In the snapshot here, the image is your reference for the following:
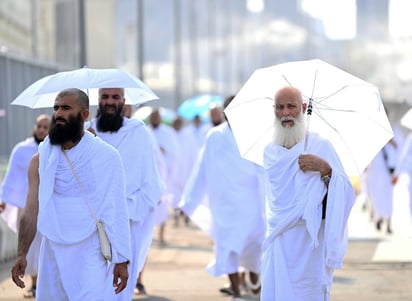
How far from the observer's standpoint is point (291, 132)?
25.2 feet

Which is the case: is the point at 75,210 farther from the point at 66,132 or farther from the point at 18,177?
the point at 18,177

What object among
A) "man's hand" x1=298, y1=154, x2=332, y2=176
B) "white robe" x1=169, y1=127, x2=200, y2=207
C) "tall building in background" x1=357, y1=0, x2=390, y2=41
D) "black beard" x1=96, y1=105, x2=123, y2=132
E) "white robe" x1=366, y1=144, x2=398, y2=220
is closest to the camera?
"man's hand" x1=298, y1=154, x2=332, y2=176

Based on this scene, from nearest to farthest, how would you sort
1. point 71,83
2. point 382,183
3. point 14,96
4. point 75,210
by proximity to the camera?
1. point 75,210
2. point 71,83
3. point 14,96
4. point 382,183

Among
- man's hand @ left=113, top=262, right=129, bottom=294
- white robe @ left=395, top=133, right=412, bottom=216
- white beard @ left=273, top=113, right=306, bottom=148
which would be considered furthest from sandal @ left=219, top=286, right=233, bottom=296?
white robe @ left=395, top=133, right=412, bottom=216

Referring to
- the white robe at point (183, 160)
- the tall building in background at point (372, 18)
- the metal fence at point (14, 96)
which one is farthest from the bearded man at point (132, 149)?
the tall building in background at point (372, 18)

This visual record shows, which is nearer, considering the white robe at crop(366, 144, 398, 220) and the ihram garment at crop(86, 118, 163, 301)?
the ihram garment at crop(86, 118, 163, 301)

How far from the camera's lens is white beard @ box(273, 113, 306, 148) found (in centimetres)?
767

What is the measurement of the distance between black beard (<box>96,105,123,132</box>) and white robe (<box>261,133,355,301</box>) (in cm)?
163

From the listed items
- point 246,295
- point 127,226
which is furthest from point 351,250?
point 127,226

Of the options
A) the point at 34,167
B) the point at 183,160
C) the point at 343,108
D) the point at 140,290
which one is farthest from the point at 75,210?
the point at 183,160

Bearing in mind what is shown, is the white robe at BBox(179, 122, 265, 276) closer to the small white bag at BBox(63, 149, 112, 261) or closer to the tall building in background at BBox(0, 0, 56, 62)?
the small white bag at BBox(63, 149, 112, 261)

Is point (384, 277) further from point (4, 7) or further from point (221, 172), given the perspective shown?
point (4, 7)

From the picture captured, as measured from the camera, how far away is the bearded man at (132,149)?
8859 millimetres

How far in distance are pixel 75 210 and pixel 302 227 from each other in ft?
5.68
